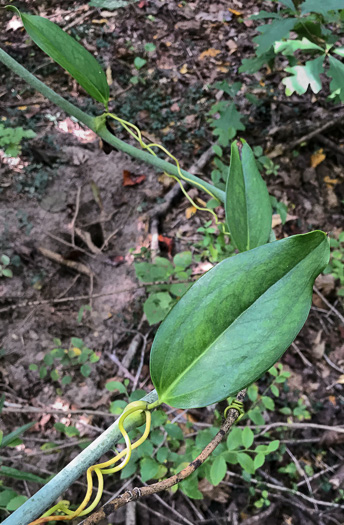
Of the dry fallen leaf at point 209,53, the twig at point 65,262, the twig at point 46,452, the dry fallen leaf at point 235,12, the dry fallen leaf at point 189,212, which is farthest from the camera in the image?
the dry fallen leaf at point 235,12

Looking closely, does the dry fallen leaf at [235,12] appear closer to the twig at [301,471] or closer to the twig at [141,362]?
the twig at [141,362]

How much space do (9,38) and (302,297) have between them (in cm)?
284

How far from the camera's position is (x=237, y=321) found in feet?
1.49

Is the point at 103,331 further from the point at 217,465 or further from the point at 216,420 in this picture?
the point at 217,465

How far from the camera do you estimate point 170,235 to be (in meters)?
1.81

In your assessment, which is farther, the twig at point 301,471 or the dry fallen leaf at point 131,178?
the dry fallen leaf at point 131,178

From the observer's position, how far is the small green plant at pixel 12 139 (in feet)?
6.38

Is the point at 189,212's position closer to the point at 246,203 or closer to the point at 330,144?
the point at 330,144

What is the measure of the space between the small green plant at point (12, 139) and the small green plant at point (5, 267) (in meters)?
0.61

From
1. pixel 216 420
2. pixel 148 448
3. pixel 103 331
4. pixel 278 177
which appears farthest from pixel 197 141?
pixel 148 448

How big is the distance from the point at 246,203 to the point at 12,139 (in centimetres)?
170

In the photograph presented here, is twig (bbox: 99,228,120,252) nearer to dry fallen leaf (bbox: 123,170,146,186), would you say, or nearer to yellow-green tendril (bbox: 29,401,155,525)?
dry fallen leaf (bbox: 123,170,146,186)

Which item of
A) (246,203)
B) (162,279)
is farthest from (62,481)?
(162,279)

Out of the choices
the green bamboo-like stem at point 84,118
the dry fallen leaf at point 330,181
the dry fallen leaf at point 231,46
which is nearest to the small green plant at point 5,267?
the green bamboo-like stem at point 84,118
